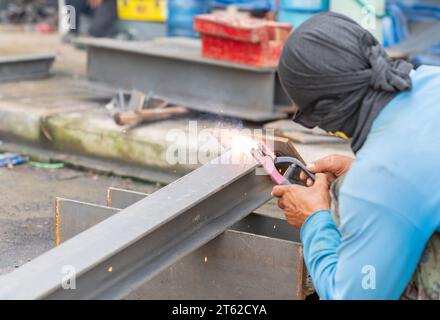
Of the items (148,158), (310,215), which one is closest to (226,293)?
(310,215)

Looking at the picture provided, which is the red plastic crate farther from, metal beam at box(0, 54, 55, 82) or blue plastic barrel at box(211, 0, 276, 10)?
metal beam at box(0, 54, 55, 82)

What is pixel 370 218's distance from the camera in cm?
229

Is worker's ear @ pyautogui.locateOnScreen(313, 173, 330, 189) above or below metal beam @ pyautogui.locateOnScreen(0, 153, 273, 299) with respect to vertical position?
above

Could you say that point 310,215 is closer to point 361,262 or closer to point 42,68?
point 361,262

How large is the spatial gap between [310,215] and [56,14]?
10.3 metres

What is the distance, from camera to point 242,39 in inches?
238

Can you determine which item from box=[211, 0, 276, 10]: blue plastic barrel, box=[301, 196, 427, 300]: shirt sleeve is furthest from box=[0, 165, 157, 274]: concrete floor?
box=[211, 0, 276, 10]: blue plastic barrel

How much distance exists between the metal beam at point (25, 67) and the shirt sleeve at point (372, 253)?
18.8 feet

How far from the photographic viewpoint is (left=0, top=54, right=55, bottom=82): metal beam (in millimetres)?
7605

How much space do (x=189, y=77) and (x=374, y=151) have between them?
4254mm

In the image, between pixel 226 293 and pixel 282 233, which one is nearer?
pixel 226 293

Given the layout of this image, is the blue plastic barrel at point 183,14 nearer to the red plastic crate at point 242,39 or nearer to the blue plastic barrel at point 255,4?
the blue plastic barrel at point 255,4

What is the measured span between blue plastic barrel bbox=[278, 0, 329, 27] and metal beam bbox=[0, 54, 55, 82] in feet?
7.90

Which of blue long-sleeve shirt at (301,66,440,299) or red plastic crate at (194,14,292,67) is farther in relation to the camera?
red plastic crate at (194,14,292,67)
